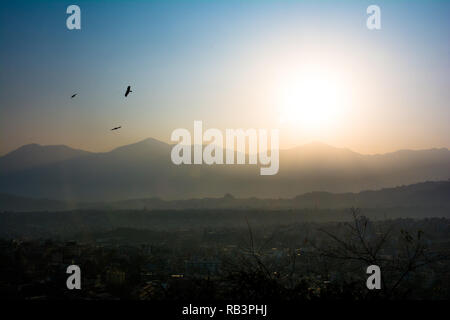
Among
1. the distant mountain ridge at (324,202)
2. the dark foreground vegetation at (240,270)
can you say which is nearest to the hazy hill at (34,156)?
the distant mountain ridge at (324,202)

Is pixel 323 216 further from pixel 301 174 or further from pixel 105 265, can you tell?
pixel 301 174

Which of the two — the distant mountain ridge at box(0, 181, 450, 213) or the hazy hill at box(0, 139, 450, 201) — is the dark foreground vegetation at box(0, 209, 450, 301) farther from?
the hazy hill at box(0, 139, 450, 201)

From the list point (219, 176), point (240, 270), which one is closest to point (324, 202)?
point (219, 176)

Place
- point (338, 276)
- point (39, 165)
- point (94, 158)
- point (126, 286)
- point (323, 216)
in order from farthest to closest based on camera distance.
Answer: point (94, 158) → point (39, 165) → point (323, 216) → point (338, 276) → point (126, 286)

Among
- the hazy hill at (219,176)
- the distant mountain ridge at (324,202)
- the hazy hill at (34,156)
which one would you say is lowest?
the distant mountain ridge at (324,202)

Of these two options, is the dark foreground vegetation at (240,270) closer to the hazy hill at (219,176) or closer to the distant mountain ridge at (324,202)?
the distant mountain ridge at (324,202)

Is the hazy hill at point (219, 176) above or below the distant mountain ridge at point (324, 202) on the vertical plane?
above

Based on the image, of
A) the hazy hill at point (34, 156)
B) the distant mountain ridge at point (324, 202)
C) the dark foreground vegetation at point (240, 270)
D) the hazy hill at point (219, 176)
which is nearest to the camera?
the dark foreground vegetation at point (240, 270)
